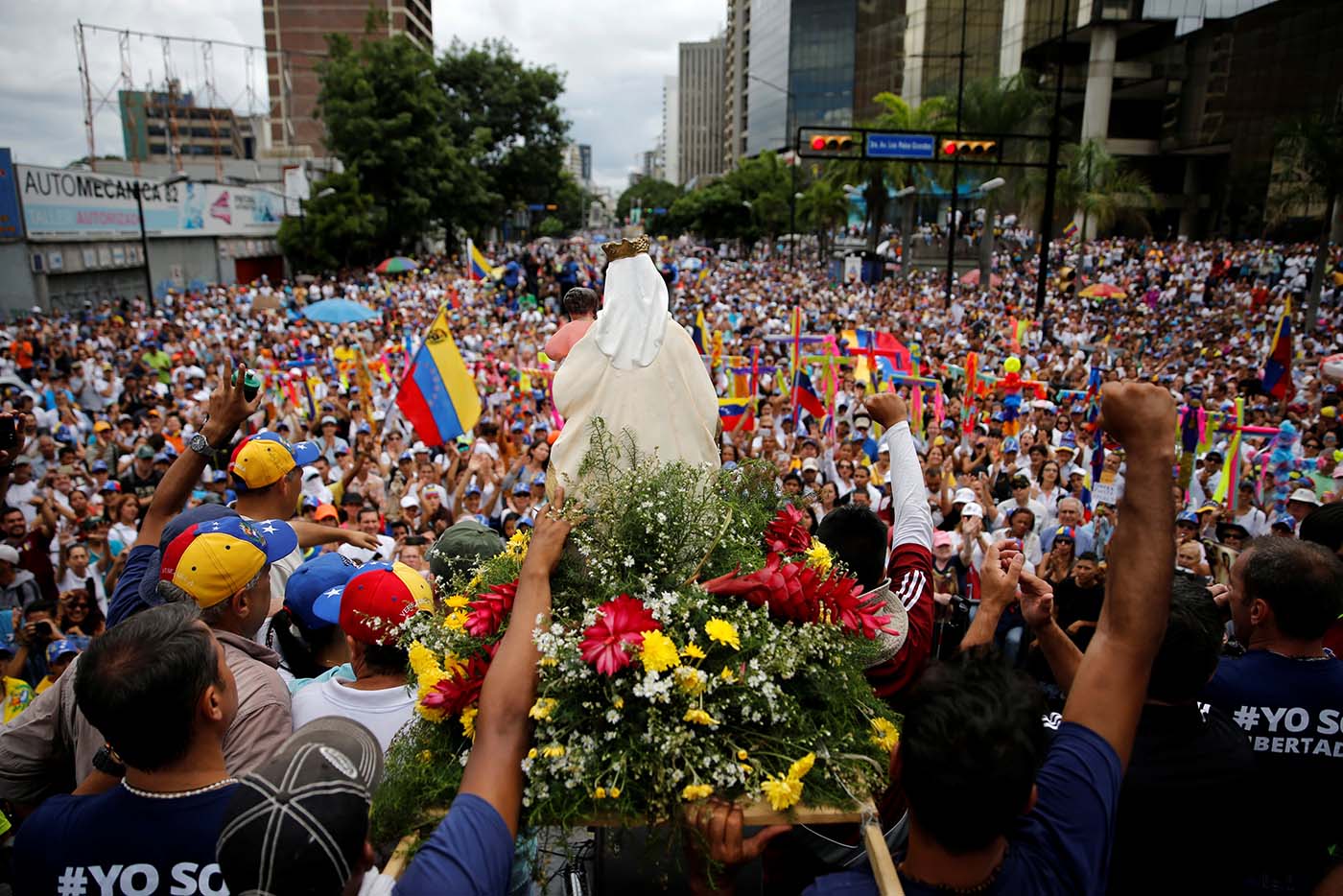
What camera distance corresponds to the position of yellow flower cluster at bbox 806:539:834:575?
234 cm

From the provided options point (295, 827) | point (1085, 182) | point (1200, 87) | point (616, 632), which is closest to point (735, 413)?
point (616, 632)

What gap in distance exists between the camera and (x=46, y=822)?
6.70 ft

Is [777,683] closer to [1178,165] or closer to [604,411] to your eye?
[604,411]

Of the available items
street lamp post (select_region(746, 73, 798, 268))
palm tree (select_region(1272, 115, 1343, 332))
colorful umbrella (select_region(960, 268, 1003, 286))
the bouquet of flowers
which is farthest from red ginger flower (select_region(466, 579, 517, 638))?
colorful umbrella (select_region(960, 268, 1003, 286))

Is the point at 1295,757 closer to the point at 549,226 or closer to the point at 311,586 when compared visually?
the point at 311,586

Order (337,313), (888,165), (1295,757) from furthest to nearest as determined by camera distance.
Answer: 1. (888,165)
2. (337,313)
3. (1295,757)

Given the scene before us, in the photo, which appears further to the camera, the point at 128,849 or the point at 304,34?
the point at 304,34

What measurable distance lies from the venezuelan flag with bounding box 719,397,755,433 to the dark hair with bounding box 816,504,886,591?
21.3 feet

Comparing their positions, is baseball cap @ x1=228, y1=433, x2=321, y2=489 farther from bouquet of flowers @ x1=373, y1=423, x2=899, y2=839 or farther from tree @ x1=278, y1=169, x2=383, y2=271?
tree @ x1=278, y1=169, x2=383, y2=271

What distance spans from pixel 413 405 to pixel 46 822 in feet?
25.5

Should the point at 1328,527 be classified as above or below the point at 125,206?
below

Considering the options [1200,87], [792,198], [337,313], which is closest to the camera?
[337,313]

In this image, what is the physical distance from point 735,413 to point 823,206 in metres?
44.0

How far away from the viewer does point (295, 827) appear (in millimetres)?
1589
